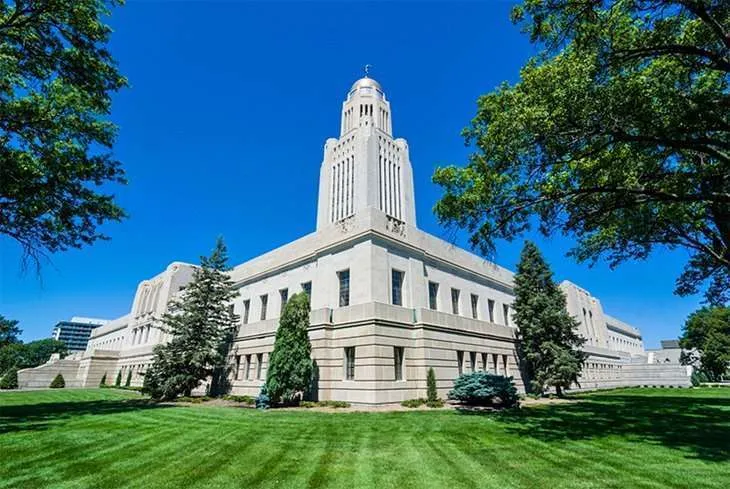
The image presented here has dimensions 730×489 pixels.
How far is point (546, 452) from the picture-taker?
750 centimetres

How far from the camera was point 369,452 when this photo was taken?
25.0 feet

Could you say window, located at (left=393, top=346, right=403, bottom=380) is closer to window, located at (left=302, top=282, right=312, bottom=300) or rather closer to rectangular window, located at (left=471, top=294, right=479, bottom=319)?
window, located at (left=302, top=282, right=312, bottom=300)

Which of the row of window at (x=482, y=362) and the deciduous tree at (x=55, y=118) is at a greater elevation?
the deciduous tree at (x=55, y=118)

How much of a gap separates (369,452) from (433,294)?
628 inches

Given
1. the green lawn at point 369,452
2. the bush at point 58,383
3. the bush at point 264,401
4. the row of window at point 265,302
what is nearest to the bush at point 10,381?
the bush at point 58,383

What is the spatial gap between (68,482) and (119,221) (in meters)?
12.9

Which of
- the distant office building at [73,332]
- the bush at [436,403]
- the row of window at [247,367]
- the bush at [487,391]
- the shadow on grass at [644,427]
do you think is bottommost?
the shadow on grass at [644,427]

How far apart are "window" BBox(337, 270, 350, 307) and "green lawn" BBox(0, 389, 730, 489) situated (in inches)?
317

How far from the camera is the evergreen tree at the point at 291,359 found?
1650 cm

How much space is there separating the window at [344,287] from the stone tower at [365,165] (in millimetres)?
24026

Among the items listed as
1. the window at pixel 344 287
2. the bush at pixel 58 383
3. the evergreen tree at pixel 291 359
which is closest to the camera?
the evergreen tree at pixel 291 359

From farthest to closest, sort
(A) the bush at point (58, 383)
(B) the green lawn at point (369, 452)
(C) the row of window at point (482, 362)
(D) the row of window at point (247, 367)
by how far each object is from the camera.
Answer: (A) the bush at point (58, 383)
(D) the row of window at point (247, 367)
(C) the row of window at point (482, 362)
(B) the green lawn at point (369, 452)

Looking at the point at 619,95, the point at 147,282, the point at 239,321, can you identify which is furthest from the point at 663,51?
the point at 147,282

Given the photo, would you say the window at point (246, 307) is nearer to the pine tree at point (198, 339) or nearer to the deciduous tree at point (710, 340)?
the pine tree at point (198, 339)
